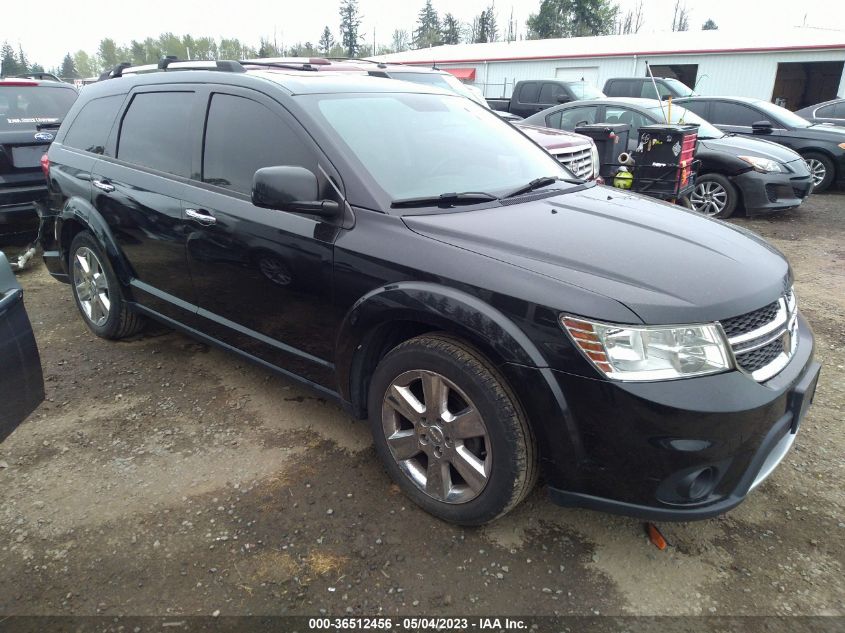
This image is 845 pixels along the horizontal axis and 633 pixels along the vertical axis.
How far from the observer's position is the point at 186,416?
339cm

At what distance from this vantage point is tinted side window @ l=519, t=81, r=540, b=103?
48.7ft

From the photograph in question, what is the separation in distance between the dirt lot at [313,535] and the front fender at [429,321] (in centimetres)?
61

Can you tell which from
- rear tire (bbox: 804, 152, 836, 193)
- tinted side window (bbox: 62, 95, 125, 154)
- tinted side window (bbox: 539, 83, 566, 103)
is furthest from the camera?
tinted side window (bbox: 539, 83, 566, 103)

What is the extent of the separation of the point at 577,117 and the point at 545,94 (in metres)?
5.78

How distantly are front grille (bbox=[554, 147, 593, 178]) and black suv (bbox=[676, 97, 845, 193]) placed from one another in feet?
15.7

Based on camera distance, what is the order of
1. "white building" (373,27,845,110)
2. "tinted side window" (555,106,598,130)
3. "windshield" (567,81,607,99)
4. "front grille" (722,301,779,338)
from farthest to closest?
1. "white building" (373,27,845,110)
2. "windshield" (567,81,607,99)
3. "tinted side window" (555,106,598,130)
4. "front grille" (722,301,779,338)

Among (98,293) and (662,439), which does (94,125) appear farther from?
(662,439)

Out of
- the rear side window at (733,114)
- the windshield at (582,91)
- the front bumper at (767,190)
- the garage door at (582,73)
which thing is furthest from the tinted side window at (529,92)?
the garage door at (582,73)

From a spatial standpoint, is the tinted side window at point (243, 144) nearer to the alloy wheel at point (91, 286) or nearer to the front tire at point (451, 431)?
the front tire at point (451, 431)

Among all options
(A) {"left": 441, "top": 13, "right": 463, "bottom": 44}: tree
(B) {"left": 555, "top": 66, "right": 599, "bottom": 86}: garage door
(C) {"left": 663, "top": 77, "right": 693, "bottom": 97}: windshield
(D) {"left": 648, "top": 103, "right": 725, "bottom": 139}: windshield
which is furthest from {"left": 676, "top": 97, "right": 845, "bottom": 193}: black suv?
(A) {"left": 441, "top": 13, "right": 463, "bottom": 44}: tree

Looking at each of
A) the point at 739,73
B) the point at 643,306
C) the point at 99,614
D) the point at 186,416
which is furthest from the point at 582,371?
the point at 739,73

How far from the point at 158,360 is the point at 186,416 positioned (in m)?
0.87

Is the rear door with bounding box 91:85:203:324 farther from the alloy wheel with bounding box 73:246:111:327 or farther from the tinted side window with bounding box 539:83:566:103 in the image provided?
the tinted side window with bounding box 539:83:566:103

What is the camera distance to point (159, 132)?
351 cm
